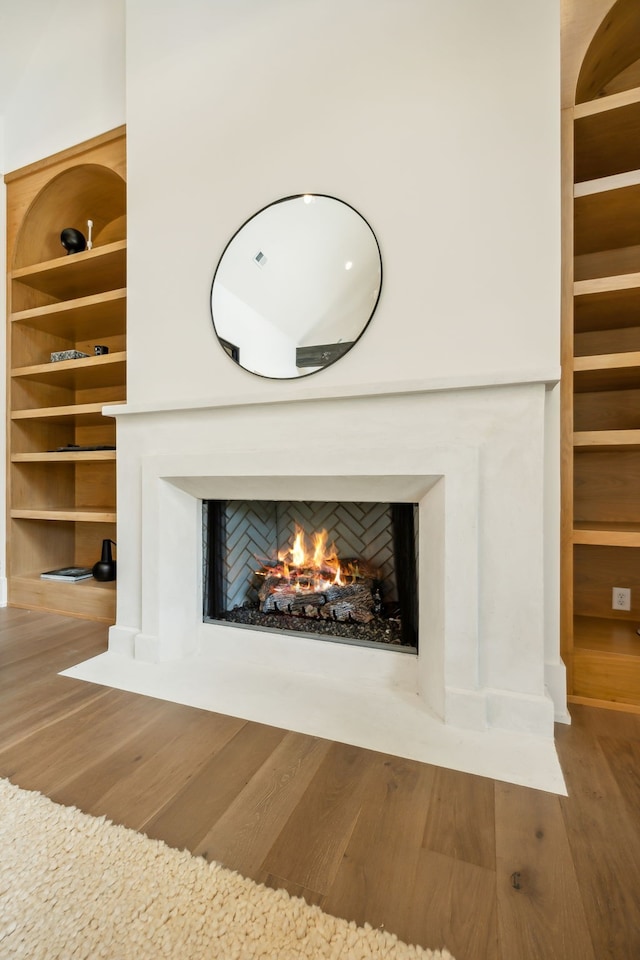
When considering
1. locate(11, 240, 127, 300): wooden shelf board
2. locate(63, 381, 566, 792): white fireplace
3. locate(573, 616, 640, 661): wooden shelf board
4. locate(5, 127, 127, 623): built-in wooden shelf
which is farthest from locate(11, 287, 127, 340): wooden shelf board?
locate(573, 616, 640, 661): wooden shelf board

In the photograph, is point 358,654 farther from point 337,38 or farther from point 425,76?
point 337,38

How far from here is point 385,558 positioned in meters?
2.07

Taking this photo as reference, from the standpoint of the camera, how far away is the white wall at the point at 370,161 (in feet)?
4.70

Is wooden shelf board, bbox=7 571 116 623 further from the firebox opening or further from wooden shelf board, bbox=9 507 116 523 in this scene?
the firebox opening

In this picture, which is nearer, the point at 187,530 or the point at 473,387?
the point at 473,387

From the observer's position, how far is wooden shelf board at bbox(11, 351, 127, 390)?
2.40 meters

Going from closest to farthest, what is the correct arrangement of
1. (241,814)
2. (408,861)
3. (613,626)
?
(408,861) → (241,814) → (613,626)

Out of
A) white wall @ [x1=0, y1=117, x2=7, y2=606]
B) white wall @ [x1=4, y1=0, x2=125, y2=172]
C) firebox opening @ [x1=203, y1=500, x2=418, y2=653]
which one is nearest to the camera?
firebox opening @ [x1=203, y1=500, x2=418, y2=653]

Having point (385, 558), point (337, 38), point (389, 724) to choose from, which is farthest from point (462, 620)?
point (337, 38)

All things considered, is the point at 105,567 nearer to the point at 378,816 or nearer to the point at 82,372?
the point at 82,372

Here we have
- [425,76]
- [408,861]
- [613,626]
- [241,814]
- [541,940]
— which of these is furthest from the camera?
[613,626]

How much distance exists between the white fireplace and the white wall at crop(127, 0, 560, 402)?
0.16m

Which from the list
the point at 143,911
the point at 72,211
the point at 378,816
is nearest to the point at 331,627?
the point at 378,816

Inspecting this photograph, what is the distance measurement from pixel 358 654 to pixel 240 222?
1.85 m
